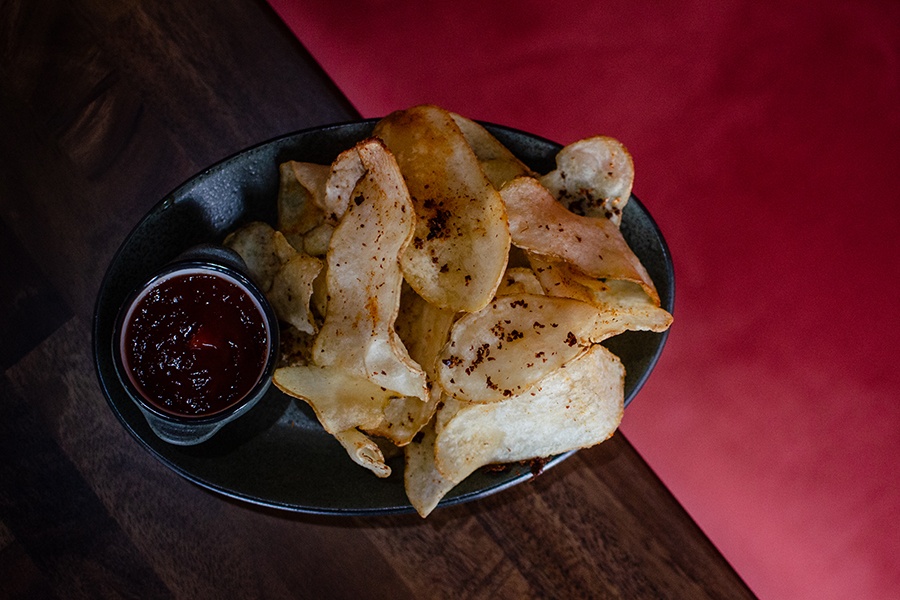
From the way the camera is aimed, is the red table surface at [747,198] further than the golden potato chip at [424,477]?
Yes

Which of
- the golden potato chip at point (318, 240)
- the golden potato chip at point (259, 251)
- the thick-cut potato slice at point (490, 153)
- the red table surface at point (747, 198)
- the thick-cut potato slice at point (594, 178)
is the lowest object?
the red table surface at point (747, 198)

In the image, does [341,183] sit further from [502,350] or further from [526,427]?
[526,427]

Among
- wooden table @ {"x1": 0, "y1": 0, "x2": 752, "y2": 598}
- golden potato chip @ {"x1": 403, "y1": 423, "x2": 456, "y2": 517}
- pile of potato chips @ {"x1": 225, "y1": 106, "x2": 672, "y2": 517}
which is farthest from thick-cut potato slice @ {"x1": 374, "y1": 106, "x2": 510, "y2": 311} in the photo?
wooden table @ {"x1": 0, "y1": 0, "x2": 752, "y2": 598}

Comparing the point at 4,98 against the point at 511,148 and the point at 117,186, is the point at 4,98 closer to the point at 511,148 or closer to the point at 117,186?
the point at 117,186

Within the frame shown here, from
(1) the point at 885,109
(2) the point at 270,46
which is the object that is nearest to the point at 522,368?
(2) the point at 270,46

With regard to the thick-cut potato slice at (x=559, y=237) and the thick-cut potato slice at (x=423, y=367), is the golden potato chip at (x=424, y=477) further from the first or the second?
the thick-cut potato slice at (x=559, y=237)

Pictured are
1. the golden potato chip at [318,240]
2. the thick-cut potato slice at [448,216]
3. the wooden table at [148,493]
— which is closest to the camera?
the thick-cut potato slice at [448,216]

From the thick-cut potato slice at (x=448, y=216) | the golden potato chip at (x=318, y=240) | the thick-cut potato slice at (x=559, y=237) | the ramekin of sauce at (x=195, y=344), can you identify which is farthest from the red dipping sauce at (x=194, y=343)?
the thick-cut potato slice at (x=559, y=237)
